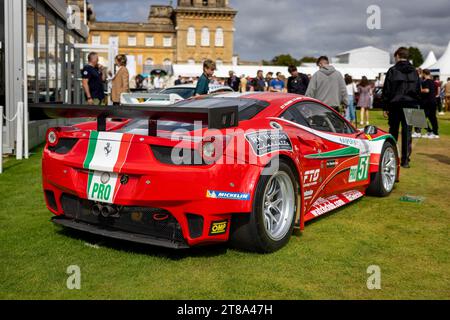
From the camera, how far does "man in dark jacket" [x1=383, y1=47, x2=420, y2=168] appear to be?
8203mm

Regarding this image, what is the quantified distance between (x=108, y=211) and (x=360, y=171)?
10.0ft

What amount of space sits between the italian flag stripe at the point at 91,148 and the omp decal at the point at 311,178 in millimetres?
1786

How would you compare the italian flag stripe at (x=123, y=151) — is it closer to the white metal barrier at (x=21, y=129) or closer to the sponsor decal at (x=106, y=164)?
the sponsor decal at (x=106, y=164)

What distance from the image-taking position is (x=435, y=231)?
4.80 m

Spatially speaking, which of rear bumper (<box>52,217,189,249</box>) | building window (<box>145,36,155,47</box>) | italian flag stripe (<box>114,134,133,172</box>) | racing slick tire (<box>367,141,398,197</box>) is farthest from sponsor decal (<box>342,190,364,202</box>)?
building window (<box>145,36,155,47</box>)

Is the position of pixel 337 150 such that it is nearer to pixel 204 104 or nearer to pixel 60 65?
pixel 204 104

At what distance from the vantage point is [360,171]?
5719mm

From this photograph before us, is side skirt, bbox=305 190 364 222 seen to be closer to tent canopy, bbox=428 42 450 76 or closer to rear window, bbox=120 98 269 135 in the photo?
rear window, bbox=120 98 269 135

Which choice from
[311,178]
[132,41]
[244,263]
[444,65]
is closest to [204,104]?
[311,178]

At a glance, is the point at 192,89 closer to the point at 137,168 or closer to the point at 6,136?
the point at 6,136
